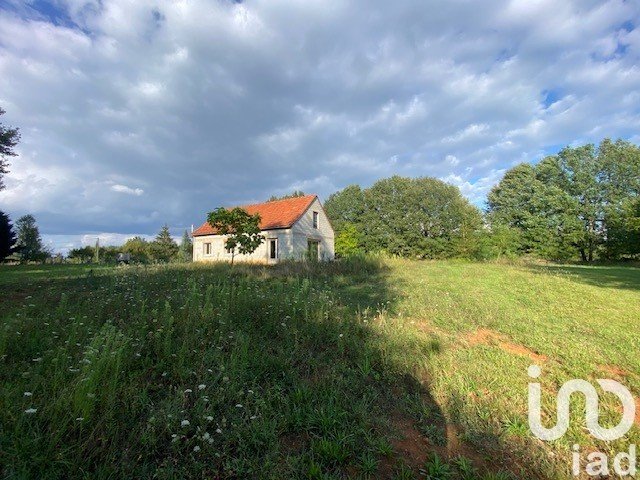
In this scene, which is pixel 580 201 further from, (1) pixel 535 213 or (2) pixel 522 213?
(2) pixel 522 213

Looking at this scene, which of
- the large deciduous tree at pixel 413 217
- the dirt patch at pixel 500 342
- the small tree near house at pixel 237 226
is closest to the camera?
the dirt patch at pixel 500 342

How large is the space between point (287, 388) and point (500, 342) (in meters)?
3.45

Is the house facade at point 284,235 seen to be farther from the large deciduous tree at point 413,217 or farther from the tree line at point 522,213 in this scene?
the large deciduous tree at point 413,217

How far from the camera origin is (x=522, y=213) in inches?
1593

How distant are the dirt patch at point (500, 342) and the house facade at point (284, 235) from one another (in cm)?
2035

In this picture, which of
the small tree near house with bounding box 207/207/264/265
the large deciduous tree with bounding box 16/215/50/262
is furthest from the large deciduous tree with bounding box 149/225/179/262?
the small tree near house with bounding box 207/207/264/265

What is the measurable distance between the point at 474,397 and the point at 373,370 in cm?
109

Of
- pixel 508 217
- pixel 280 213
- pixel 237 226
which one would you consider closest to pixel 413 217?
pixel 508 217

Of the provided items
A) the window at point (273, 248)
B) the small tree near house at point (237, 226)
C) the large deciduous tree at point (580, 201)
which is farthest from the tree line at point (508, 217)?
the small tree near house at point (237, 226)

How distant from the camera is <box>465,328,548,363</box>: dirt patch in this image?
4485 millimetres

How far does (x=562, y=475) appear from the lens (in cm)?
247

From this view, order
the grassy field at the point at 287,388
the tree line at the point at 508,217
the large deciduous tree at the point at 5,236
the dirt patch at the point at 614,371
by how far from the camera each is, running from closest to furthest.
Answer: the grassy field at the point at 287,388 < the dirt patch at the point at 614,371 < the large deciduous tree at the point at 5,236 < the tree line at the point at 508,217

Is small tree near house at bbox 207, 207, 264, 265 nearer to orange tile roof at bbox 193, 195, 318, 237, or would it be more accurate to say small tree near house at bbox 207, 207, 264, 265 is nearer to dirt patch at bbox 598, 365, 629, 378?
orange tile roof at bbox 193, 195, 318, 237

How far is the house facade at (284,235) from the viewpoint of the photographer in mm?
27531
